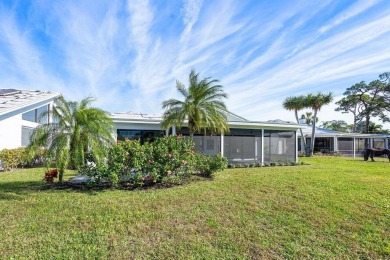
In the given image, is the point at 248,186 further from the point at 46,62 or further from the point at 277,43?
the point at 46,62

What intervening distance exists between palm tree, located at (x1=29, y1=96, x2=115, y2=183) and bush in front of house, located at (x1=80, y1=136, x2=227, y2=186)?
473 mm

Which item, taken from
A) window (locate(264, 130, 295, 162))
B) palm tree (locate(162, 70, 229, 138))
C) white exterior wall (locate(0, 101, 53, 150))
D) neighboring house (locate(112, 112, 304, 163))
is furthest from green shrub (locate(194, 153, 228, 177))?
white exterior wall (locate(0, 101, 53, 150))

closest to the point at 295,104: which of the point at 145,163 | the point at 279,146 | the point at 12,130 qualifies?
the point at 279,146

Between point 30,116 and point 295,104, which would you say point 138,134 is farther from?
point 295,104

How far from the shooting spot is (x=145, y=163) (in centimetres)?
783

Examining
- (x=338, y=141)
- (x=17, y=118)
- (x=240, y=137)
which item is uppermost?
(x=17, y=118)

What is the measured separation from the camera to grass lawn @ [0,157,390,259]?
3.81 metres

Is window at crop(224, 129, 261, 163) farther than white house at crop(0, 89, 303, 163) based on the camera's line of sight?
Yes

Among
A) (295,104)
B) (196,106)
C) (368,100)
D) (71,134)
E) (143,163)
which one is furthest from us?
(368,100)

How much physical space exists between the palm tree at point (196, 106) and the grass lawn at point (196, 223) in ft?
15.9

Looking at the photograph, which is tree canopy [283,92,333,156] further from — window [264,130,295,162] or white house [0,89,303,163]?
white house [0,89,303,163]

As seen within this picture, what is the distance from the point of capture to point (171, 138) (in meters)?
8.66

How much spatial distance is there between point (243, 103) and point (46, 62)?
1543cm

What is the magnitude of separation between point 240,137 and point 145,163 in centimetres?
854
